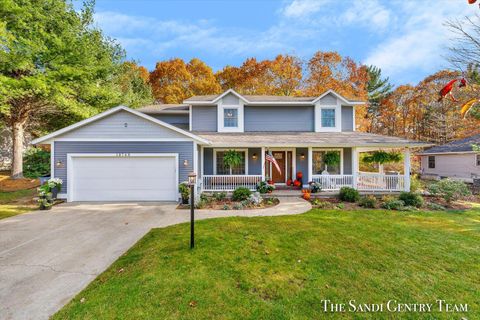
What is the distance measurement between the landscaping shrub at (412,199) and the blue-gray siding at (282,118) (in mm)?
6151

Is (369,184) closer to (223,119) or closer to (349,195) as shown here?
(349,195)

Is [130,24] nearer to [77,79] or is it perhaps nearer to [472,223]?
[77,79]

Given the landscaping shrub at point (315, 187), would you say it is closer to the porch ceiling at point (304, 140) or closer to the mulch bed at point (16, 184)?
the porch ceiling at point (304, 140)

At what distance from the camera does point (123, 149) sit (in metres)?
10.1

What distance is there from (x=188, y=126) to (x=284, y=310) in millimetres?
12779

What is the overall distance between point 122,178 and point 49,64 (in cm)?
1105

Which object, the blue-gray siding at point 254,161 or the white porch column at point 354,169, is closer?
the white porch column at point 354,169

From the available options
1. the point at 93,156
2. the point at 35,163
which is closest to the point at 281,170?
the point at 93,156

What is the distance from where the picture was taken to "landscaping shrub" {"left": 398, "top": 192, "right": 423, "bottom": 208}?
9203mm

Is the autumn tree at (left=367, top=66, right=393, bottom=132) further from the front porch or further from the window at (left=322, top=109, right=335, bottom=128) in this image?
the front porch

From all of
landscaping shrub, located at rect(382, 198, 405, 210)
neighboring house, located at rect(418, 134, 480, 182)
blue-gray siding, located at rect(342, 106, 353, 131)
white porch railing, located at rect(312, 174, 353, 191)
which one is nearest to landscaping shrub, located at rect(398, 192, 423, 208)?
landscaping shrub, located at rect(382, 198, 405, 210)

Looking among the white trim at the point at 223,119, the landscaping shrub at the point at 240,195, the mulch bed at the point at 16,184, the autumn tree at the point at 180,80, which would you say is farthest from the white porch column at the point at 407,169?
the mulch bed at the point at 16,184

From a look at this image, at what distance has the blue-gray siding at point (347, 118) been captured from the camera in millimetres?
13672

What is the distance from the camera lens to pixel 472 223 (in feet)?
22.9
